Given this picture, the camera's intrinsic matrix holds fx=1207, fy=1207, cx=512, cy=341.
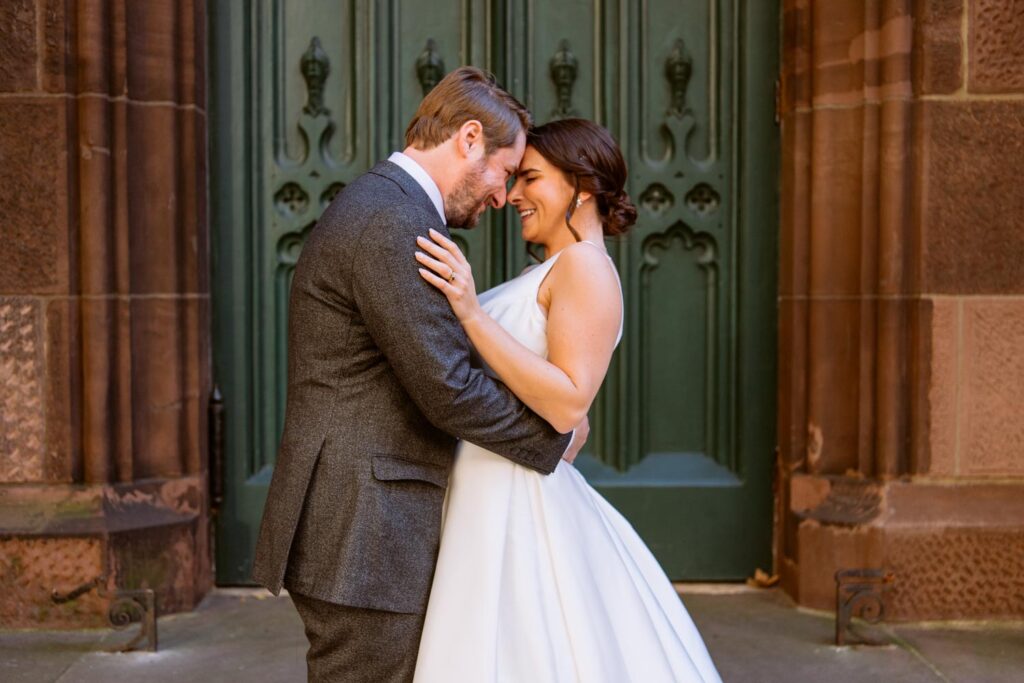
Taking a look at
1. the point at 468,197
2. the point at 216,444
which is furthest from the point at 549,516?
the point at 216,444

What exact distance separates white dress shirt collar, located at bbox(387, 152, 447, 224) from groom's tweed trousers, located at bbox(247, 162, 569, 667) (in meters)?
0.03

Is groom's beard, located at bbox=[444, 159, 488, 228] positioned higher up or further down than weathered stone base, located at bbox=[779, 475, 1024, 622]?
higher up

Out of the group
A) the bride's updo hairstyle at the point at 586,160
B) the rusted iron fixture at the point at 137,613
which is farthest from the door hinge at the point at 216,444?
the bride's updo hairstyle at the point at 586,160

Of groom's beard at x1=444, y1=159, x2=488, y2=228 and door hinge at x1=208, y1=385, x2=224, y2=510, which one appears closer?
groom's beard at x1=444, y1=159, x2=488, y2=228

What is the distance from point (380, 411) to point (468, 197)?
517 millimetres

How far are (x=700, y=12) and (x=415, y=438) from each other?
114 inches

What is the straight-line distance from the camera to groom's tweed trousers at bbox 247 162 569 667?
7.84 feet

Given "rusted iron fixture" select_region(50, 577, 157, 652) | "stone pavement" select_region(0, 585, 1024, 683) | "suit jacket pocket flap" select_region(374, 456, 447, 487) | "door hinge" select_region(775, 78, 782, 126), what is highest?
"door hinge" select_region(775, 78, 782, 126)

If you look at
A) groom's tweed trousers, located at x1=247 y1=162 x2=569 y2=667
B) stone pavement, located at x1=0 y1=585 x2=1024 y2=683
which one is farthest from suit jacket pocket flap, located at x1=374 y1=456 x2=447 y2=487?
stone pavement, located at x1=0 y1=585 x2=1024 y2=683

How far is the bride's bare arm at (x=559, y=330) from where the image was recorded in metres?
2.46

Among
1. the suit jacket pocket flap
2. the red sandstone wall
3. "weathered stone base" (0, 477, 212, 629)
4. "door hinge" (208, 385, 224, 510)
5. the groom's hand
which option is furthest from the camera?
"door hinge" (208, 385, 224, 510)

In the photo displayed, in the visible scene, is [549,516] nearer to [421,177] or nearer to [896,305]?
[421,177]

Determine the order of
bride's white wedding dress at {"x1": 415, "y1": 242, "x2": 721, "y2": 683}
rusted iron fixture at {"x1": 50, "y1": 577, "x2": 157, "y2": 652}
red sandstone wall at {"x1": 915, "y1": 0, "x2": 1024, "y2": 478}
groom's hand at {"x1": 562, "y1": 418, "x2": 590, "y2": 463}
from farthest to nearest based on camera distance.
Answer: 1. red sandstone wall at {"x1": 915, "y1": 0, "x2": 1024, "y2": 478}
2. rusted iron fixture at {"x1": 50, "y1": 577, "x2": 157, "y2": 652}
3. groom's hand at {"x1": 562, "y1": 418, "x2": 590, "y2": 463}
4. bride's white wedding dress at {"x1": 415, "y1": 242, "x2": 721, "y2": 683}

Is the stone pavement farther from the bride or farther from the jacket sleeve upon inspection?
the jacket sleeve
